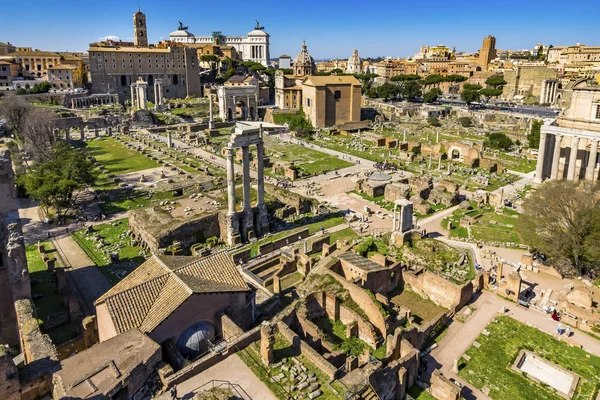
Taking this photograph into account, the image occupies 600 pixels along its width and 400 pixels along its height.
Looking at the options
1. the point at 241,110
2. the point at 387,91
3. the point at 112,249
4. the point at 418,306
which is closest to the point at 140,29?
the point at 241,110

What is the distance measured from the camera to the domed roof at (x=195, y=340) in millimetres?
15664

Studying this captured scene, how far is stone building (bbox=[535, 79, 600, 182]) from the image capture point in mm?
41812

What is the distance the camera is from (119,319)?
49.4 ft

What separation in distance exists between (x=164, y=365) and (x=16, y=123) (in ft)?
189

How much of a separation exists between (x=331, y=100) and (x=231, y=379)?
2655 inches

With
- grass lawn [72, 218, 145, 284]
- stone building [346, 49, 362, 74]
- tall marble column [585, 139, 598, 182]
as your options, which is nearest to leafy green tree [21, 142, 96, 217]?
grass lawn [72, 218, 145, 284]

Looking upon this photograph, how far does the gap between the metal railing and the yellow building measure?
213ft

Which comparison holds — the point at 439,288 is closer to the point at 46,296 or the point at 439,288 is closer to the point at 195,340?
the point at 195,340

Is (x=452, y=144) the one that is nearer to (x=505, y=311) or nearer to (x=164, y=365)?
(x=505, y=311)

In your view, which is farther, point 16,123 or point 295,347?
point 16,123

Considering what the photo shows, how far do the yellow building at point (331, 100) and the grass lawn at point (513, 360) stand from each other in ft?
194

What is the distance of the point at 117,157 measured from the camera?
56000 mm

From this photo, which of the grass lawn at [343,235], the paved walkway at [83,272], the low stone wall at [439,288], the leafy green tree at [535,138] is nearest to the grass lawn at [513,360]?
the low stone wall at [439,288]

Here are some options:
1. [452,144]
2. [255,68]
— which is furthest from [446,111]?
[255,68]
